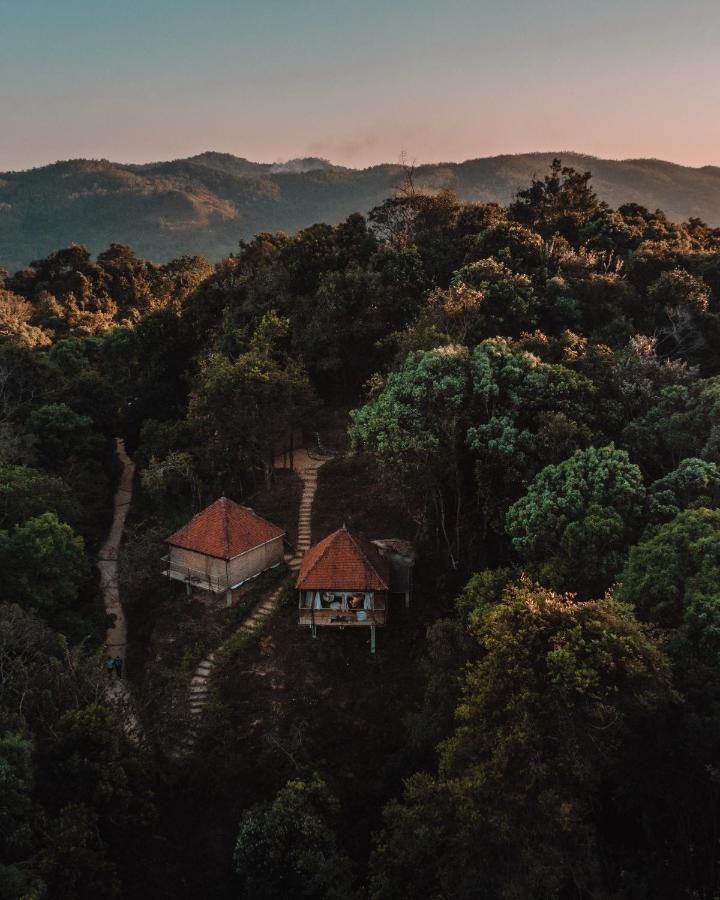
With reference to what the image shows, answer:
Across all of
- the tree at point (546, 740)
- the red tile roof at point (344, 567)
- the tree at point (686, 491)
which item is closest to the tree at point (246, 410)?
the red tile roof at point (344, 567)

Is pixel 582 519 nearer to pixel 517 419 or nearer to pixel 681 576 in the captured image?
pixel 681 576

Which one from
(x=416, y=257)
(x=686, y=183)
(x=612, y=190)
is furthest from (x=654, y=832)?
(x=686, y=183)

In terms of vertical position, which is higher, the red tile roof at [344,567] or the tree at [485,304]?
the tree at [485,304]

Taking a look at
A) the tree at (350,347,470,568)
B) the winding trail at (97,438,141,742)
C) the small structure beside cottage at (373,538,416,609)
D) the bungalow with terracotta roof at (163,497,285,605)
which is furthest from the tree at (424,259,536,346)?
the winding trail at (97,438,141,742)

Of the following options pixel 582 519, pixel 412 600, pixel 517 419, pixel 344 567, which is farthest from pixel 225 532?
pixel 582 519

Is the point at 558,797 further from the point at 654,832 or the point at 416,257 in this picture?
the point at 416,257

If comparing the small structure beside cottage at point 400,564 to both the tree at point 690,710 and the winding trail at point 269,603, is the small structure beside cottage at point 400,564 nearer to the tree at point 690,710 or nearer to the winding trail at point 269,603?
the winding trail at point 269,603
